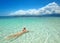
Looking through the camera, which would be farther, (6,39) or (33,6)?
(33,6)

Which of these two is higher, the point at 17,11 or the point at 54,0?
the point at 54,0

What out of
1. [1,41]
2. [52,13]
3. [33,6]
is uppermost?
[33,6]

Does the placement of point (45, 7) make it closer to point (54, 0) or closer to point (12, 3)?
point (54, 0)

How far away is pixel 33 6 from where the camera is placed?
6.07 meters

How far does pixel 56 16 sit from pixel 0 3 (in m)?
3.41

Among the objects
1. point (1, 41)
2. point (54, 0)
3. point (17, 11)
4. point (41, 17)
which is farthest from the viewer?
point (41, 17)

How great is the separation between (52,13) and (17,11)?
203cm

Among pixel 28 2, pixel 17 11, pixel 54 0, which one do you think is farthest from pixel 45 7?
pixel 17 11

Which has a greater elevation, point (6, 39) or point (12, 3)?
point (12, 3)

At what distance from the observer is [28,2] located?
19.4ft

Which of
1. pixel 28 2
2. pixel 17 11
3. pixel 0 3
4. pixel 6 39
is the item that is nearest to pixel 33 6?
pixel 28 2

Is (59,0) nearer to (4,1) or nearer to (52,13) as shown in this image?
(52,13)

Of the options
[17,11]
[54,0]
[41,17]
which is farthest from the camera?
[41,17]

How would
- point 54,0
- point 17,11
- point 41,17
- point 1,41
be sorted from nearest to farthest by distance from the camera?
1. point 1,41
2. point 54,0
3. point 17,11
4. point 41,17
